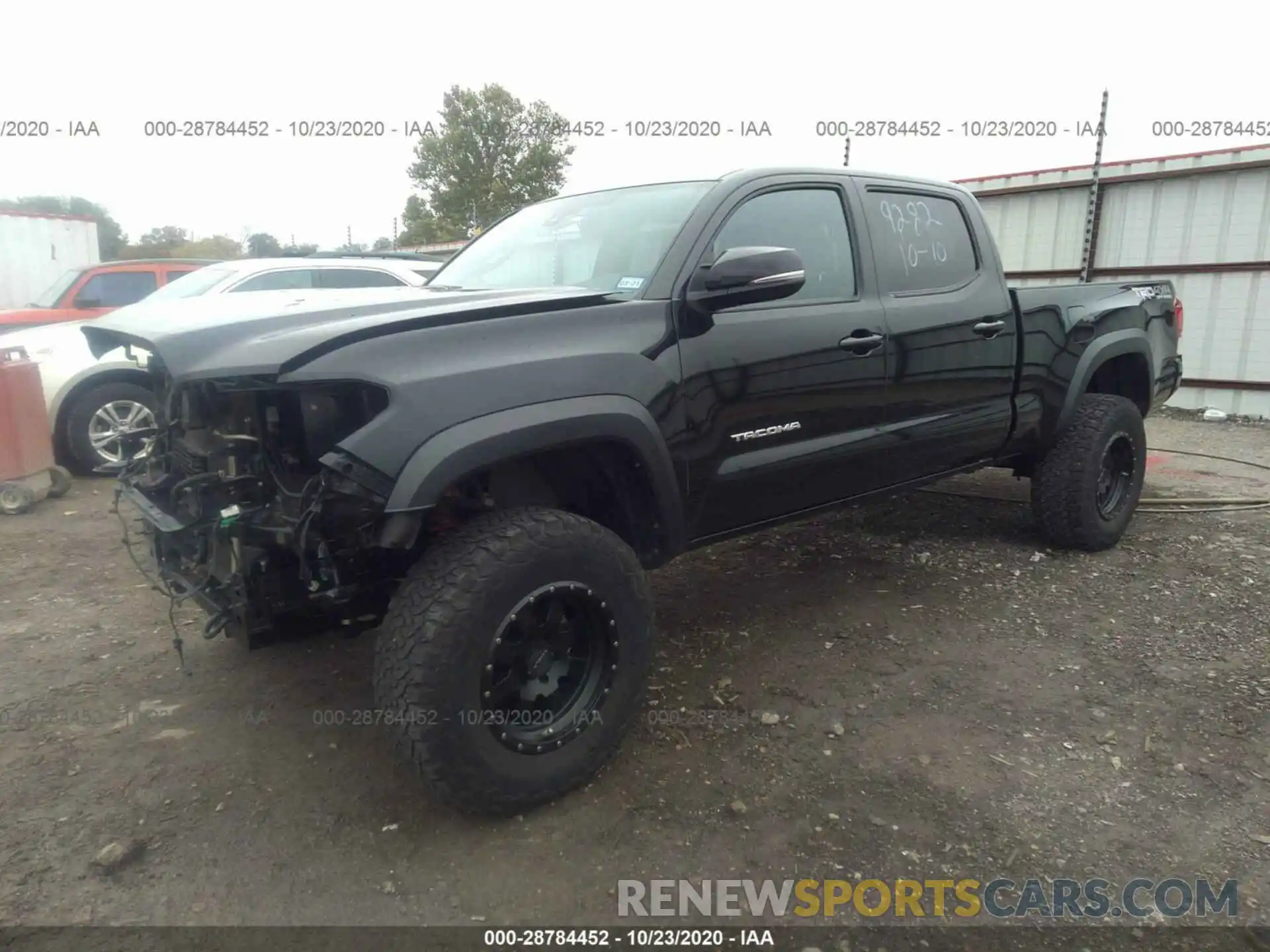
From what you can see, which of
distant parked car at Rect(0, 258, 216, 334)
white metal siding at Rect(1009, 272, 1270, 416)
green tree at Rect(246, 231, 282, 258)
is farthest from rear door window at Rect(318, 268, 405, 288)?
green tree at Rect(246, 231, 282, 258)

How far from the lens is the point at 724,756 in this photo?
2.72 meters

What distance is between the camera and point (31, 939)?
200 centimetres

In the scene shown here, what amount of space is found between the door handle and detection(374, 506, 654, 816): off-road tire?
1274mm

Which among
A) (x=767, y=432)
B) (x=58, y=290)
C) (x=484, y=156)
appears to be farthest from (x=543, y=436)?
(x=484, y=156)

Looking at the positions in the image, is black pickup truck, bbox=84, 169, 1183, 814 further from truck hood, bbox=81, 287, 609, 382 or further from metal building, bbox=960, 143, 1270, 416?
metal building, bbox=960, 143, 1270, 416

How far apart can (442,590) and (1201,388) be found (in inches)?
382

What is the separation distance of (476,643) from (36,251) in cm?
1585

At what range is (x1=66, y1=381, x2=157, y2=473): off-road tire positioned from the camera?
246 inches

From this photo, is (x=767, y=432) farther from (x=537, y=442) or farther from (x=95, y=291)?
(x=95, y=291)

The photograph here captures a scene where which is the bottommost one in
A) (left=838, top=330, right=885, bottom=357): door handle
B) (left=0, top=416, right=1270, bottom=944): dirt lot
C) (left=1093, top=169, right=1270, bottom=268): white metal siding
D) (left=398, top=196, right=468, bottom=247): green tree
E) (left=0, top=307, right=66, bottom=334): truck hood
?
(left=0, top=416, right=1270, bottom=944): dirt lot

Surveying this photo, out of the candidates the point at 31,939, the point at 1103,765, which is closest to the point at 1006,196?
the point at 1103,765

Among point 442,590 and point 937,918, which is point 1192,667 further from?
point 442,590

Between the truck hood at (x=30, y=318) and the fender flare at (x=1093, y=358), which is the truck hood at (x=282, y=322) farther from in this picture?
the truck hood at (x=30, y=318)

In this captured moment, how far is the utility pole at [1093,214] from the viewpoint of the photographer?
9.59 meters
